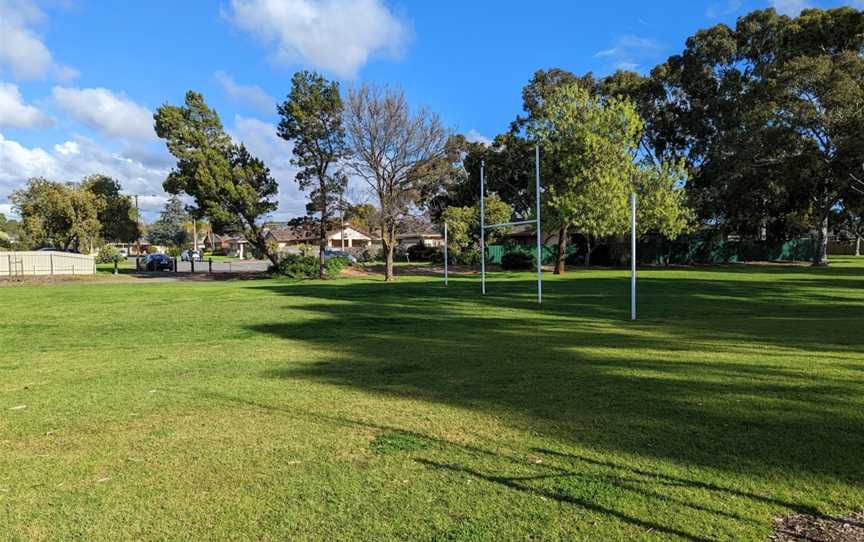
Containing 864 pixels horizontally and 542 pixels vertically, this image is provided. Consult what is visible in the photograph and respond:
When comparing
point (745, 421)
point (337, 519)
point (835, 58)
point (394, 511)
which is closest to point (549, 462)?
point (394, 511)

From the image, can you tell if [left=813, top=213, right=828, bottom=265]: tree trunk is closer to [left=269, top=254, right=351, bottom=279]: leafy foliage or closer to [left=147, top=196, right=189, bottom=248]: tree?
[left=269, top=254, right=351, bottom=279]: leafy foliage

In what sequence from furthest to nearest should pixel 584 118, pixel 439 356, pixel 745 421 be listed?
pixel 584 118 → pixel 439 356 → pixel 745 421

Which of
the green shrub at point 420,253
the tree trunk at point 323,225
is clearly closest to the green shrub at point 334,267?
the tree trunk at point 323,225

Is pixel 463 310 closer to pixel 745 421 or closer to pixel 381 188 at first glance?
pixel 745 421

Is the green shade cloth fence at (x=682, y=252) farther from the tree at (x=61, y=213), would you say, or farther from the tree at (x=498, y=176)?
the tree at (x=61, y=213)

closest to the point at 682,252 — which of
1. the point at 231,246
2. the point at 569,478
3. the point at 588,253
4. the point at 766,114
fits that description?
the point at 588,253

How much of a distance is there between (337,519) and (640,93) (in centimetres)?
4948

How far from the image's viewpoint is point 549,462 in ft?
13.6

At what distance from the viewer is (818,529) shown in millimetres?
3127

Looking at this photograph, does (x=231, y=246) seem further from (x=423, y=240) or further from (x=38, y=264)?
(x=38, y=264)

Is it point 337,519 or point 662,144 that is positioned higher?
point 662,144

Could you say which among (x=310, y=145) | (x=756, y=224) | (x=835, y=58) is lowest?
(x=756, y=224)

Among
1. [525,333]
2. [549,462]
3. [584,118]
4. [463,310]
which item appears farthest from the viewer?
[584,118]

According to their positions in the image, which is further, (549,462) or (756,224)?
(756,224)
